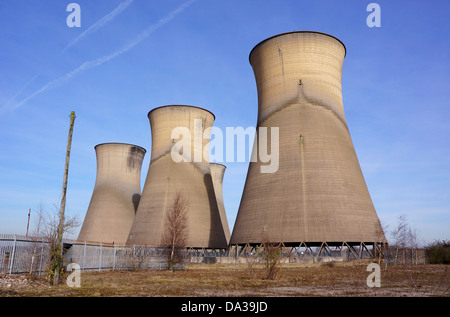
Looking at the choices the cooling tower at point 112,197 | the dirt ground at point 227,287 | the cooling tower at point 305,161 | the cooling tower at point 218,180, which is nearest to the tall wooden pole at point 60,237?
the dirt ground at point 227,287

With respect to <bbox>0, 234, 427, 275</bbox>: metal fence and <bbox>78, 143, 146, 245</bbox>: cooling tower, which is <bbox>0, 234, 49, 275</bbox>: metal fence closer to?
<bbox>0, 234, 427, 275</bbox>: metal fence

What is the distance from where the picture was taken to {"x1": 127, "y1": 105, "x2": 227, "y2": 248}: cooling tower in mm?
30422

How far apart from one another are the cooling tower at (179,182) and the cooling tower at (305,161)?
7.25m

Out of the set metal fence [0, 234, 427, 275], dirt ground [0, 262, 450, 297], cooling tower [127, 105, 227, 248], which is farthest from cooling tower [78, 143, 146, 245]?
dirt ground [0, 262, 450, 297]

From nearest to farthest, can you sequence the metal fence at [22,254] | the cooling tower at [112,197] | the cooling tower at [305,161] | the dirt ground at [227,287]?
1. the dirt ground at [227,287]
2. the metal fence at [22,254]
3. the cooling tower at [305,161]
4. the cooling tower at [112,197]

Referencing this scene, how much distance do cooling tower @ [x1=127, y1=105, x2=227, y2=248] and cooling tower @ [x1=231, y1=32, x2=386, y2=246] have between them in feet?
23.8

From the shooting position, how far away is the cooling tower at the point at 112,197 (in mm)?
38688

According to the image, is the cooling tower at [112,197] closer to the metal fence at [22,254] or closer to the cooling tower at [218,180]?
the cooling tower at [218,180]

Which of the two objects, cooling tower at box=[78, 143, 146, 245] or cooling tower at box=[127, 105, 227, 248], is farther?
cooling tower at box=[78, 143, 146, 245]

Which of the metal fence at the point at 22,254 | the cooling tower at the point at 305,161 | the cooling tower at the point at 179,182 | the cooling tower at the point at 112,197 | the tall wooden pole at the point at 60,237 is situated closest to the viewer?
the tall wooden pole at the point at 60,237

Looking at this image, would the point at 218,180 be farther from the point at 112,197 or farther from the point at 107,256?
the point at 107,256

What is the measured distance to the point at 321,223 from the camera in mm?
20984

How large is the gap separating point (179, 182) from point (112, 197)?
11.6m
